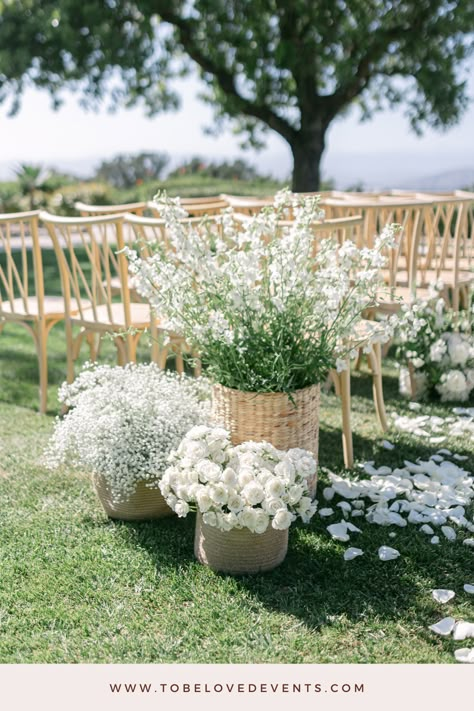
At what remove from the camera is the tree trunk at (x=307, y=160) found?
9633mm

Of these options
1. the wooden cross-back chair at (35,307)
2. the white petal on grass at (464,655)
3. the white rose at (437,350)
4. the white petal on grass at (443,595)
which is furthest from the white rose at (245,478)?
the white rose at (437,350)

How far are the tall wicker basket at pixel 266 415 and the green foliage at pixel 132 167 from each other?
17786 millimetres

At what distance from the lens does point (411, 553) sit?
2.65m

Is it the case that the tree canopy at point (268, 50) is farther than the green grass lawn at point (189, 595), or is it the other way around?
the tree canopy at point (268, 50)

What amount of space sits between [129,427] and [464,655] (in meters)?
1.35

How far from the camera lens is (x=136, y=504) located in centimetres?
288

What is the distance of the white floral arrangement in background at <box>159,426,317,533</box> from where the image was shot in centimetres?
238

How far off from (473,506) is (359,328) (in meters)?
0.95

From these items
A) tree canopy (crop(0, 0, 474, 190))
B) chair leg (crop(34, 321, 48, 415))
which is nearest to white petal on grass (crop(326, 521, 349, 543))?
chair leg (crop(34, 321, 48, 415))

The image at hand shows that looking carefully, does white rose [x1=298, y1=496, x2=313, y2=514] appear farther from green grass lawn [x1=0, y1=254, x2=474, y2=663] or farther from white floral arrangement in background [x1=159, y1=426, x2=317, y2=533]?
green grass lawn [x1=0, y1=254, x2=474, y2=663]

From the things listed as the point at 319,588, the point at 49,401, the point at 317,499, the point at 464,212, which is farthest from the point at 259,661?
the point at 464,212

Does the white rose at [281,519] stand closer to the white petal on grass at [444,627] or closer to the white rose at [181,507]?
the white rose at [181,507]

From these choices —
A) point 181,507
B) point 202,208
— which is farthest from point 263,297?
point 202,208
